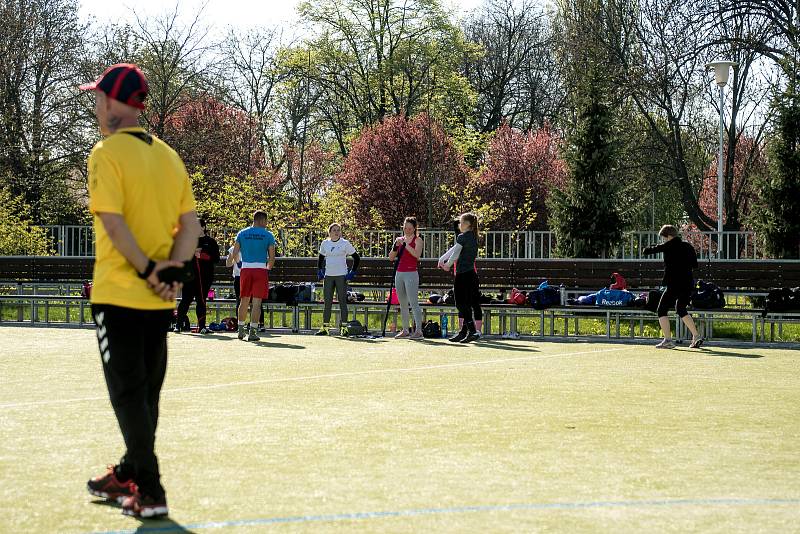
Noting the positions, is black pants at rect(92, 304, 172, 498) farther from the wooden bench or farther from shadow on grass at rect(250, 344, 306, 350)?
the wooden bench

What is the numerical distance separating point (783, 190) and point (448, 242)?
8.34m

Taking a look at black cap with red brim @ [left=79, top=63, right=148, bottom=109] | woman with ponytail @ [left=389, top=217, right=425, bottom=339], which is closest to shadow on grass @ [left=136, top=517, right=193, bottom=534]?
black cap with red brim @ [left=79, top=63, right=148, bottom=109]

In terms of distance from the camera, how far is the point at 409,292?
18.5m

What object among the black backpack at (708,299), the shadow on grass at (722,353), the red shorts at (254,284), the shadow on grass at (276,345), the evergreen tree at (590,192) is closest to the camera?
the shadow on grass at (722,353)

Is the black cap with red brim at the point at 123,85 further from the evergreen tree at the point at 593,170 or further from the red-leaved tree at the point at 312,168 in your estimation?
the red-leaved tree at the point at 312,168

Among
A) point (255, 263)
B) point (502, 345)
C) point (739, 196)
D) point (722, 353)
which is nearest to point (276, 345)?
point (255, 263)

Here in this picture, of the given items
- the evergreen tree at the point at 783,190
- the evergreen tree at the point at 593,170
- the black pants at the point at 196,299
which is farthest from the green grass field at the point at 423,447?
the evergreen tree at the point at 593,170

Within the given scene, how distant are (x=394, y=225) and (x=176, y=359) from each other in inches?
1158

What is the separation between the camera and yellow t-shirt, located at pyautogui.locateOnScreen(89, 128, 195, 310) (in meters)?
4.95

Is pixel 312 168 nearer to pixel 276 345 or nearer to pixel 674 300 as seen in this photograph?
pixel 276 345

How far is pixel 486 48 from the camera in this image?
57281 mm

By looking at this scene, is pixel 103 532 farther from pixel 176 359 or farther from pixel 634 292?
pixel 634 292

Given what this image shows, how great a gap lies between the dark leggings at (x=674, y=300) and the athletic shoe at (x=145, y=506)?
1219 centimetres

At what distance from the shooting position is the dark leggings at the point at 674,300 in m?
16.3
